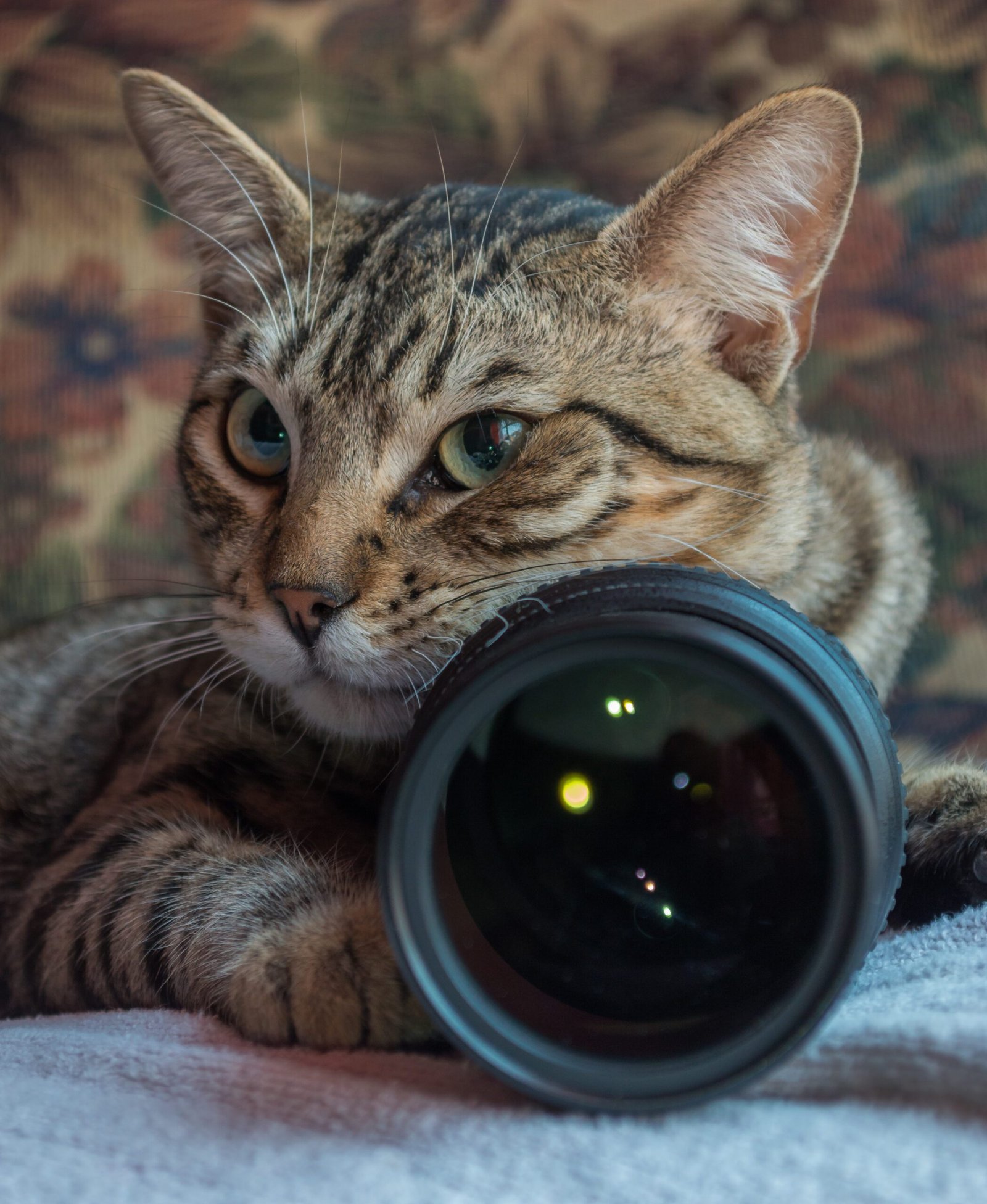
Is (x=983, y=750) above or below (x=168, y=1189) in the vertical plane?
below

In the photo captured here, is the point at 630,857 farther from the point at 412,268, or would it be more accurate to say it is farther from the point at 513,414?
the point at 412,268

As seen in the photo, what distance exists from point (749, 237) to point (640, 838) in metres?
0.45

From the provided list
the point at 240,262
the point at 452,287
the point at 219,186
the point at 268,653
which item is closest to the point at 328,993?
the point at 268,653

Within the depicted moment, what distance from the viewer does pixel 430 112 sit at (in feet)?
4.12

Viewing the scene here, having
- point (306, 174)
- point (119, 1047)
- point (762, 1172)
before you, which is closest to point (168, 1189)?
point (119, 1047)

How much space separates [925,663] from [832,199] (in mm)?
617

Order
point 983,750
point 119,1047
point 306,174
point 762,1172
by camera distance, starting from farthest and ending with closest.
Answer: point 983,750, point 306,174, point 119,1047, point 762,1172

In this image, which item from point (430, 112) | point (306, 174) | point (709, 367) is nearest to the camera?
point (709, 367)

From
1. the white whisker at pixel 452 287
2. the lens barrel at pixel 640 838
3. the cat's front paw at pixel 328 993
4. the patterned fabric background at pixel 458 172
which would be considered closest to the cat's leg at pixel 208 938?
the cat's front paw at pixel 328 993

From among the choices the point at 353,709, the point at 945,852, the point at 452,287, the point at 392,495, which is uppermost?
the point at 452,287

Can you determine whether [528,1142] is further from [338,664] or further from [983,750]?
[983,750]

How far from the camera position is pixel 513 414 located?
696 millimetres

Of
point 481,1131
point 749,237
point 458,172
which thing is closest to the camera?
point 481,1131

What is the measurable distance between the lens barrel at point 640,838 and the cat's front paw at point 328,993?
0.09m
